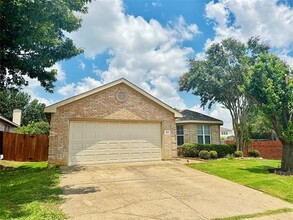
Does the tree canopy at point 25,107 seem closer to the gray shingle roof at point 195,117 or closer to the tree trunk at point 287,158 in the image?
Result: the gray shingle roof at point 195,117

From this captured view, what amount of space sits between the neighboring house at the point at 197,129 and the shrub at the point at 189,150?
1.63 metres

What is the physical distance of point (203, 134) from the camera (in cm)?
2108

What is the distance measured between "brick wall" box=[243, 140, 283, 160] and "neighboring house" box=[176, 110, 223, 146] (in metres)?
3.66

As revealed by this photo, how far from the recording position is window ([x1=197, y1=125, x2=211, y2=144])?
2086cm

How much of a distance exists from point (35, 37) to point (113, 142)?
730 centimetres

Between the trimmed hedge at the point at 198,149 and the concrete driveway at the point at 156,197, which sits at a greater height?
the trimmed hedge at the point at 198,149

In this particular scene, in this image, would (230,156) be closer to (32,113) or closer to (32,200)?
(32,200)

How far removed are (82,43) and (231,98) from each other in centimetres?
1397

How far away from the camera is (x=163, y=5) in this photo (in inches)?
492

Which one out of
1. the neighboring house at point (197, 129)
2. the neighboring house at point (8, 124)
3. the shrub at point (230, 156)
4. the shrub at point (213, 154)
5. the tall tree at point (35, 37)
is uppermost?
the tall tree at point (35, 37)

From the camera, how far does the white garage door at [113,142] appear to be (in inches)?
525

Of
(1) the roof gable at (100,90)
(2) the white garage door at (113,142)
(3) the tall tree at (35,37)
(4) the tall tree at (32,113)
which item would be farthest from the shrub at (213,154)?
(4) the tall tree at (32,113)

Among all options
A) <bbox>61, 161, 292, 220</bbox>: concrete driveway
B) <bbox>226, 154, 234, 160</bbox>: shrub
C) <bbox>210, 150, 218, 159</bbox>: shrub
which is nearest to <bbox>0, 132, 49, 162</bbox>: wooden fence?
<bbox>61, 161, 292, 220</bbox>: concrete driveway

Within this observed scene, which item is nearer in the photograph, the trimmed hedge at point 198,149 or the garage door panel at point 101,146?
the garage door panel at point 101,146
